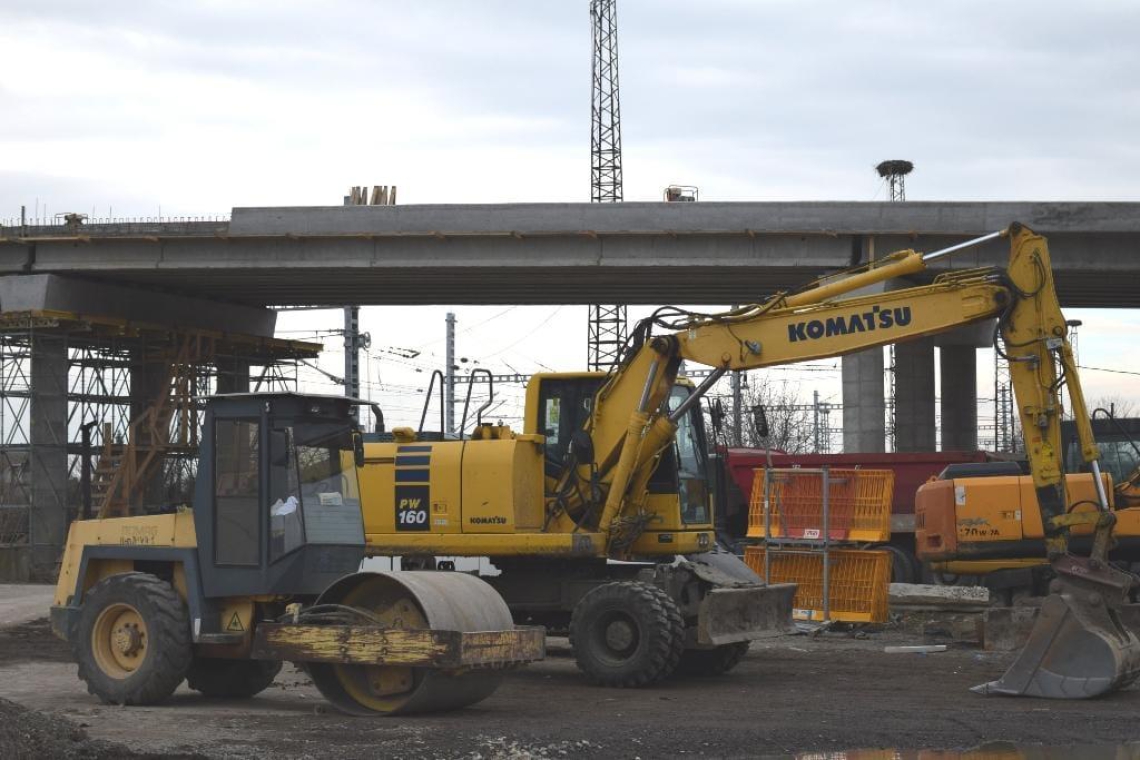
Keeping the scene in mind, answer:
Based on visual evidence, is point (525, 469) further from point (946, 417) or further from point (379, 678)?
point (946, 417)

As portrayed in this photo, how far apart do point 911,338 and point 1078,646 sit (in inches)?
133

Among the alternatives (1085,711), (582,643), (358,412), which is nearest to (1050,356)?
(1085,711)

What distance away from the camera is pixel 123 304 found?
42125 millimetres

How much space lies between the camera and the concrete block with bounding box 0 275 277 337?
40062mm

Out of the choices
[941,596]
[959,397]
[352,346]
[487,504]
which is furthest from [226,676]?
[959,397]

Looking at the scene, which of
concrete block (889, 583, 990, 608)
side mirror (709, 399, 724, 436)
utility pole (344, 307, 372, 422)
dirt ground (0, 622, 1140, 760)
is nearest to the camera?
dirt ground (0, 622, 1140, 760)

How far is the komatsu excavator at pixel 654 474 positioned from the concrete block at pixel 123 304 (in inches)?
1018

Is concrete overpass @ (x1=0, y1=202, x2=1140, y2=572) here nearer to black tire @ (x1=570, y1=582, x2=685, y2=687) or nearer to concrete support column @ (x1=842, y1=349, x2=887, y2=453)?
concrete support column @ (x1=842, y1=349, x2=887, y2=453)

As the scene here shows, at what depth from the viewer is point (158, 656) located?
13.1 m

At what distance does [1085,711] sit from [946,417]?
36446 mm

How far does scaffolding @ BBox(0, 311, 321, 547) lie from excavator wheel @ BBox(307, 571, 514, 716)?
27.3 metres

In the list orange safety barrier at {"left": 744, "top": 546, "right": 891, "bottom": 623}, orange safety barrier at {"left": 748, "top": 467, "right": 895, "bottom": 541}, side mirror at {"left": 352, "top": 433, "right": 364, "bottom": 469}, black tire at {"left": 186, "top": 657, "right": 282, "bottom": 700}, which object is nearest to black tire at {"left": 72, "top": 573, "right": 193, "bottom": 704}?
black tire at {"left": 186, "top": 657, "right": 282, "bottom": 700}

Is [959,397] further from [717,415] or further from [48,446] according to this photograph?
[717,415]

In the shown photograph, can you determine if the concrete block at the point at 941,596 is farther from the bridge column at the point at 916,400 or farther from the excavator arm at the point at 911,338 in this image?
the bridge column at the point at 916,400
